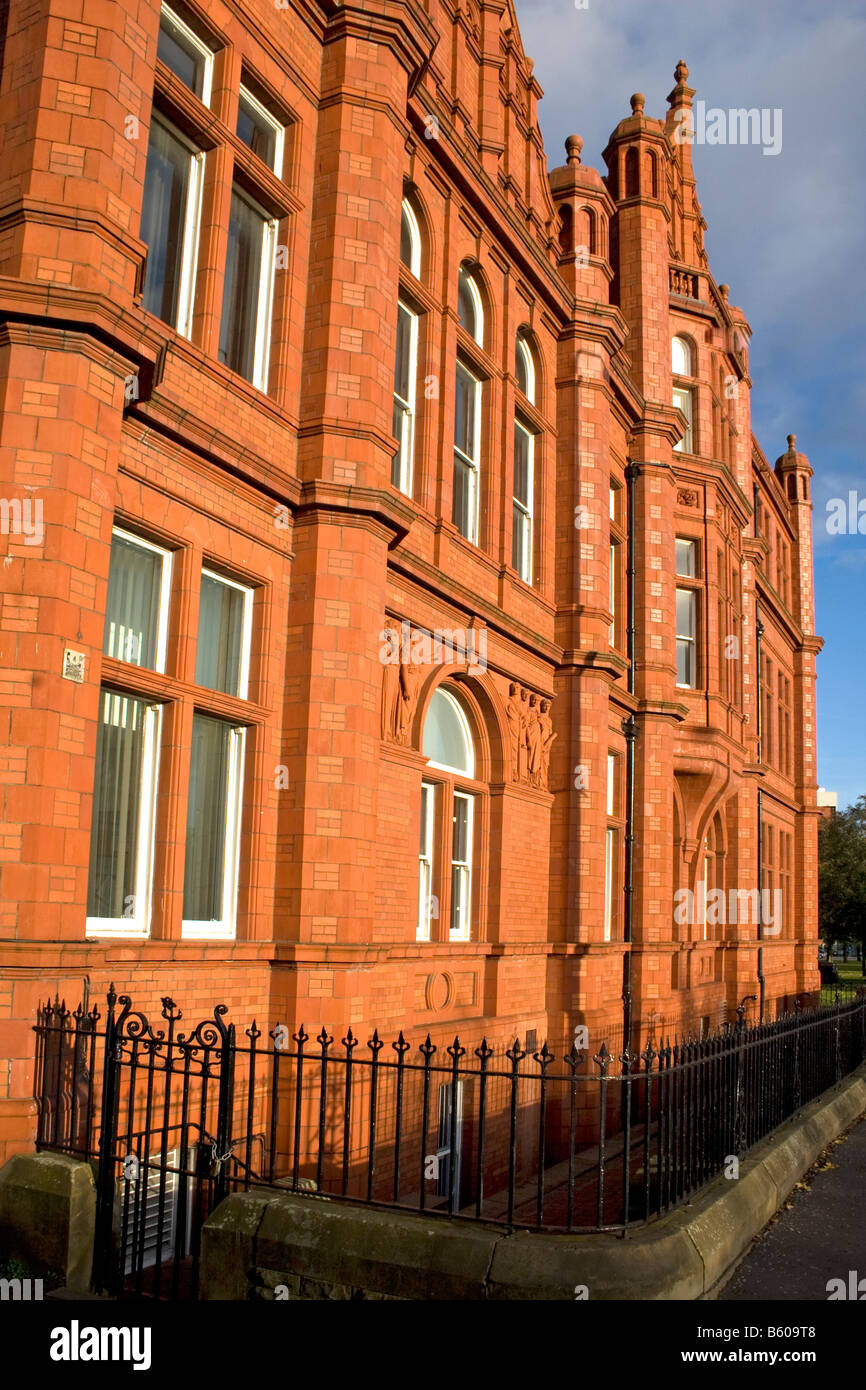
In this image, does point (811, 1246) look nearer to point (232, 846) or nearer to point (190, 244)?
point (232, 846)

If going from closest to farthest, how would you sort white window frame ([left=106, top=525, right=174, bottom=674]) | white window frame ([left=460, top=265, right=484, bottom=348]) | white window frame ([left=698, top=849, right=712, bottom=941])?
white window frame ([left=106, top=525, right=174, bottom=674]) < white window frame ([left=460, top=265, right=484, bottom=348]) < white window frame ([left=698, top=849, right=712, bottom=941])

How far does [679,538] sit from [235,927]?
15.0 m

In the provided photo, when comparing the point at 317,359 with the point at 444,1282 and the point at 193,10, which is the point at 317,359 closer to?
the point at 193,10

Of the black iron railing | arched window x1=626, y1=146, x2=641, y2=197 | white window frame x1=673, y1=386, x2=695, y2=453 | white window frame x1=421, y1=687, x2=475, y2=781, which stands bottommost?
the black iron railing

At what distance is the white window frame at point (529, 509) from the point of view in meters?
16.4

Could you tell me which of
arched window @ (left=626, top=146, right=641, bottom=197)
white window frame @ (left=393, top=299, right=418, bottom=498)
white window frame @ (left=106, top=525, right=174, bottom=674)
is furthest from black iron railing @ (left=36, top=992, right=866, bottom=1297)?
arched window @ (left=626, top=146, right=641, bottom=197)

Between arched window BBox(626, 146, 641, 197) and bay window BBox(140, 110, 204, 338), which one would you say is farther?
arched window BBox(626, 146, 641, 197)

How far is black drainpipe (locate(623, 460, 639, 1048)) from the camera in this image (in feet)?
60.0

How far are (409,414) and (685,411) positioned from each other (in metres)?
11.5

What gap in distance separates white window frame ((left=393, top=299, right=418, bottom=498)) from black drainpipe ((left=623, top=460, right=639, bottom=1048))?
304 inches

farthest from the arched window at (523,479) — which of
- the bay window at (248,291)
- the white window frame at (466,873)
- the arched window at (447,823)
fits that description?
the bay window at (248,291)

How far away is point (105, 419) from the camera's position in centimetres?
777

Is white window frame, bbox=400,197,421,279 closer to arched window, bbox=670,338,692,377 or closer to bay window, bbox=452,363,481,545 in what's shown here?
bay window, bbox=452,363,481,545
